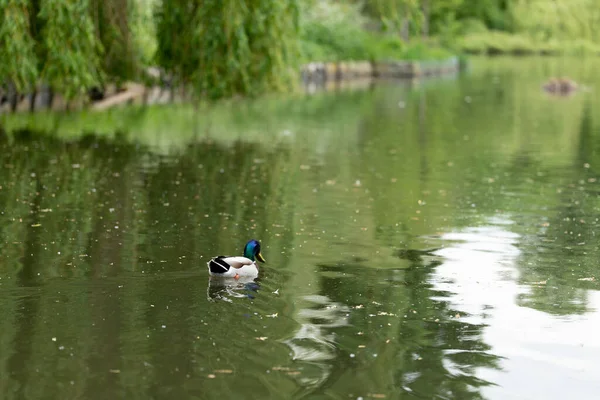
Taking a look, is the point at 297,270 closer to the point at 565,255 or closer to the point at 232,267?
the point at 232,267

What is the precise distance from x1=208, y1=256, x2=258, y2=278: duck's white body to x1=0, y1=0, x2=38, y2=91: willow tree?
9.33m

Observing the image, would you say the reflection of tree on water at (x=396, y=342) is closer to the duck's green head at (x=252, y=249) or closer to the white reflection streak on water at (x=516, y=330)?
the white reflection streak on water at (x=516, y=330)

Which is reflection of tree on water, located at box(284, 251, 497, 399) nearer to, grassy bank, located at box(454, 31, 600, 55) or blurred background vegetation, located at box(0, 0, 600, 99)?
blurred background vegetation, located at box(0, 0, 600, 99)

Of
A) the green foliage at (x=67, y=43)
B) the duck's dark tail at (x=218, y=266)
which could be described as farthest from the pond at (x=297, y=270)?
the green foliage at (x=67, y=43)

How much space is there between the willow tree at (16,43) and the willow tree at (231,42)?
229 cm

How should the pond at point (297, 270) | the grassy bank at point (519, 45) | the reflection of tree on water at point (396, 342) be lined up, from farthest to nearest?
the grassy bank at point (519, 45) < the pond at point (297, 270) < the reflection of tree on water at point (396, 342)

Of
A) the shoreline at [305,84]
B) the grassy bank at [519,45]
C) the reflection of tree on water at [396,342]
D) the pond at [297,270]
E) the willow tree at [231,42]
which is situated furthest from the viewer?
the grassy bank at [519,45]

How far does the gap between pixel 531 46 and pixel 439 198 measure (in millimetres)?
78945

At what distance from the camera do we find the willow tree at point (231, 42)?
18172 millimetres

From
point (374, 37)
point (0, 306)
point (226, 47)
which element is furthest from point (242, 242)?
point (374, 37)

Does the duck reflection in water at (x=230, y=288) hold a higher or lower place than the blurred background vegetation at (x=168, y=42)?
lower

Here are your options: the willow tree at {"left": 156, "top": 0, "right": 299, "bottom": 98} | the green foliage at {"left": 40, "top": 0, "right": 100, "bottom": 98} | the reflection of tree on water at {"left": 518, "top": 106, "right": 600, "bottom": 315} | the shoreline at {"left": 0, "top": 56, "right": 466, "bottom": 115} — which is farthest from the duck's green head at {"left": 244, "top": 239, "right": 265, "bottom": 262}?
the shoreline at {"left": 0, "top": 56, "right": 466, "bottom": 115}

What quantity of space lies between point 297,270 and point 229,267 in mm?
1041

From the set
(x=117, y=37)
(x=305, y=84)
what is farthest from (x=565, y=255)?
(x=305, y=84)
